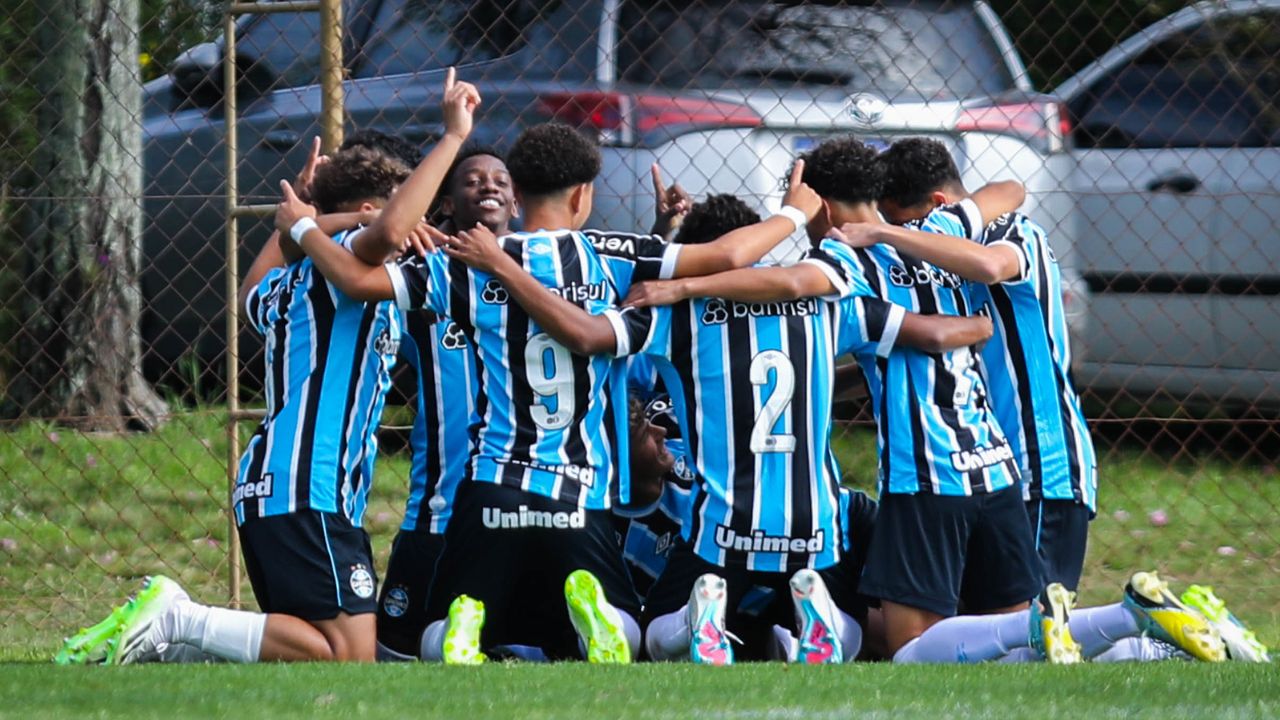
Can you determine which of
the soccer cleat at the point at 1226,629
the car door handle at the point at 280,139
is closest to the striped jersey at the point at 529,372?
the soccer cleat at the point at 1226,629

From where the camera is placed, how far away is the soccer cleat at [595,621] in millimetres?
4852

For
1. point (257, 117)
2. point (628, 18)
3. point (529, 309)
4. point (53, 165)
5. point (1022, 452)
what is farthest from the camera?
point (53, 165)

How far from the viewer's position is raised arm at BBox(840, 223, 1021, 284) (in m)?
5.17

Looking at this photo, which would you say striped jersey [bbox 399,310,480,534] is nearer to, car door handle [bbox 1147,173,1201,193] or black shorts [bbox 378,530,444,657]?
black shorts [bbox 378,530,444,657]

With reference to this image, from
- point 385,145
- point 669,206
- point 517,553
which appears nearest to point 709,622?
point 517,553

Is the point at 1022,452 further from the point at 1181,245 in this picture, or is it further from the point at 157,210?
the point at 157,210


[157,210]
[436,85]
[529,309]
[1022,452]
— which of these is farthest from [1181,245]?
[157,210]

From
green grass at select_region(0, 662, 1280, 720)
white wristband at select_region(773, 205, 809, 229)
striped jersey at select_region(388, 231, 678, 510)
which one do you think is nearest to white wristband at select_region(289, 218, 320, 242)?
Answer: striped jersey at select_region(388, 231, 678, 510)

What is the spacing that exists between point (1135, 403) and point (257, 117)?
3715 mm

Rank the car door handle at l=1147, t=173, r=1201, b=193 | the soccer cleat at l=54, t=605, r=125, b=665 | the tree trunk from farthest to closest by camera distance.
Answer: the tree trunk → the car door handle at l=1147, t=173, r=1201, b=193 → the soccer cleat at l=54, t=605, r=125, b=665

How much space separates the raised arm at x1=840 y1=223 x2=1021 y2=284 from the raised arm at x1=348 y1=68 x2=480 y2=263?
1.10 meters

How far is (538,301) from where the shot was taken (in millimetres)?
4973

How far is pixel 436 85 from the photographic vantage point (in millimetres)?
6895

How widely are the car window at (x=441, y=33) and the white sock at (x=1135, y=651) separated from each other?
3.02 m
